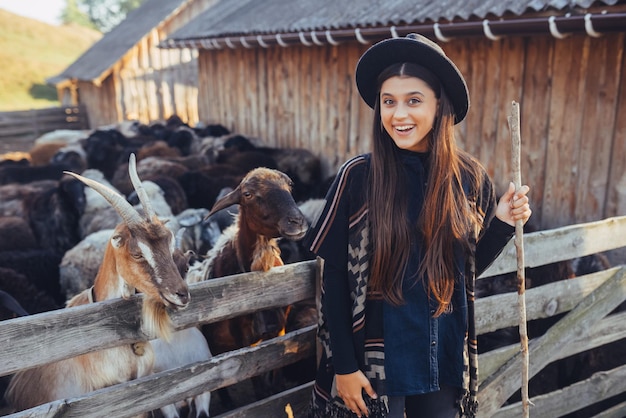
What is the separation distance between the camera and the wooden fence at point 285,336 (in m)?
2.57

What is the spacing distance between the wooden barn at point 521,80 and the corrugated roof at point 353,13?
0.02m

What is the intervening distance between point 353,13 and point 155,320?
6453 mm

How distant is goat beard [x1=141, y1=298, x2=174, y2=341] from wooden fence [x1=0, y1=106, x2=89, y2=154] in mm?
20948

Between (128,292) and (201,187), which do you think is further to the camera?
(201,187)

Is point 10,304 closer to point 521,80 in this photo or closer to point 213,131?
point 521,80

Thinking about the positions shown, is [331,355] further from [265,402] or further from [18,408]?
[18,408]

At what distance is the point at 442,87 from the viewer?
2.50 metres

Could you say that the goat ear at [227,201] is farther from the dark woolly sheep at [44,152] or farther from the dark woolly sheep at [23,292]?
the dark woolly sheep at [44,152]

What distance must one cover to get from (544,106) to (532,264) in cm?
303

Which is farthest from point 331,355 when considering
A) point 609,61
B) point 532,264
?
point 609,61

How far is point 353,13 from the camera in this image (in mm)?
8117

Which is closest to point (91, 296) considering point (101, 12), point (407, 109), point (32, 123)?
point (407, 109)

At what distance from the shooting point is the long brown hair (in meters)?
2.48

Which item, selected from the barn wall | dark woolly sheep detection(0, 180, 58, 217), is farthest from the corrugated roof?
dark woolly sheep detection(0, 180, 58, 217)
